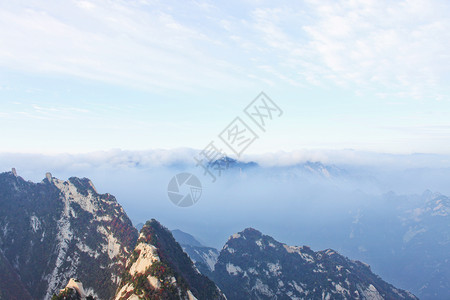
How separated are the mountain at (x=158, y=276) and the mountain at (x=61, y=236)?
78.2ft

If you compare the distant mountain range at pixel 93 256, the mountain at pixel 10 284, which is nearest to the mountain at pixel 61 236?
the distant mountain range at pixel 93 256

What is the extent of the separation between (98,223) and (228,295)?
110 metres

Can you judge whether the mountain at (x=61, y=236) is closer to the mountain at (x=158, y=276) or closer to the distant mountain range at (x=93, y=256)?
the distant mountain range at (x=93, y=256)

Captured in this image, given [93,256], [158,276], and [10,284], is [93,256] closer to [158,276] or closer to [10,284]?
[10,284]

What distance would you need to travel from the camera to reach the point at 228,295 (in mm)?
190375

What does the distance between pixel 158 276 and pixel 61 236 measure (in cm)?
9653

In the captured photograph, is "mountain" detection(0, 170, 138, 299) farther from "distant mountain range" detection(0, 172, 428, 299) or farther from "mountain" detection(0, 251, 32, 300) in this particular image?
"mountain" detection(0, 251, 32, 300)

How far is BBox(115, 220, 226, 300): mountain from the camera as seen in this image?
316ft

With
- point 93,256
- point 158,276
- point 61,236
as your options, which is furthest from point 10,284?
point 158,276

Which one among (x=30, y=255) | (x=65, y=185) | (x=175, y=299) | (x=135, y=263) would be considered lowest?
(x=30, y=255)

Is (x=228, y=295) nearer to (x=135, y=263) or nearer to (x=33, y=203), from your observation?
(x=135, y=263)

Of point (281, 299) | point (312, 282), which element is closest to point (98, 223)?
point (281, 299)

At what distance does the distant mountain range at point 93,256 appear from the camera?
111 meters

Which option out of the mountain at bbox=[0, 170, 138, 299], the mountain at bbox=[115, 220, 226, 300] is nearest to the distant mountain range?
the mountain at bbox=[115, 220, 226, 300]
